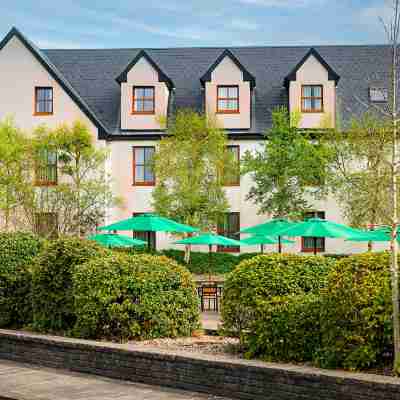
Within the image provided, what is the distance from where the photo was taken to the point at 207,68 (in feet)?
141

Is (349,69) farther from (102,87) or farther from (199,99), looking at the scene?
(102,87)

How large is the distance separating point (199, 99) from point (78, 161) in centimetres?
797

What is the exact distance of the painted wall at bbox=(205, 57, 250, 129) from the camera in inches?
1521

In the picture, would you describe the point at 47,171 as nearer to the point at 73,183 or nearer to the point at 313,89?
the point at 73,183

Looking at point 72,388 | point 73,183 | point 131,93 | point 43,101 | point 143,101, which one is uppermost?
point 131,93

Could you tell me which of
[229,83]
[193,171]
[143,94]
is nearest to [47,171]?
[143,94]

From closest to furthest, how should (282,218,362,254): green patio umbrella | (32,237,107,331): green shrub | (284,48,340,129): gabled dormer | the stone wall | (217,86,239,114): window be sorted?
1. the stone wall
2. (32,237,107,331): green shrub
3. (282,218,362,254): green patio umbrella
4. (284,48,340,129): gabled dormer
5. (217,86,239,114): window

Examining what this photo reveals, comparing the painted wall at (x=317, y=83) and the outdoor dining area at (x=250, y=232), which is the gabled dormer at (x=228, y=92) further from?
the outdoor dining area at (x=250, y=232)

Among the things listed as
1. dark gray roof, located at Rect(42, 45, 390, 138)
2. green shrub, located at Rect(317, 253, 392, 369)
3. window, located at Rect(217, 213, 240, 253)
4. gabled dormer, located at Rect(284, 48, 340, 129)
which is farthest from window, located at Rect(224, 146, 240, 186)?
green shrub, located at Rect(317, 253, 392, 369)

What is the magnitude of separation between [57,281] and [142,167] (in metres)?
25.7

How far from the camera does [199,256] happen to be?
36344 millimetres

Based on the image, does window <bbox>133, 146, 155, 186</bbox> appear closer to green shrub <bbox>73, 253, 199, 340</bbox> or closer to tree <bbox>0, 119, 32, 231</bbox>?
tree <bbox>0, 119, 32, 231</bbox>

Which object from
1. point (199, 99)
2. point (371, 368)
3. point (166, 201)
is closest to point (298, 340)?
point (371, 368)

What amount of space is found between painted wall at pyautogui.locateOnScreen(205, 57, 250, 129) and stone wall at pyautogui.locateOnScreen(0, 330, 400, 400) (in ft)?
85.9
